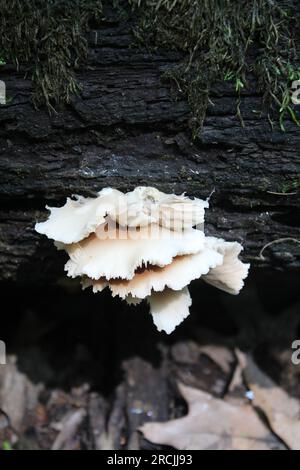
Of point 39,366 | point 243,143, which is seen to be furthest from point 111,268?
point 39,366

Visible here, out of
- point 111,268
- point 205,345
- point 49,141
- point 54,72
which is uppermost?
point 54,72

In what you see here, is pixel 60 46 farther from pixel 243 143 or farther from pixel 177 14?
pixel 243 143

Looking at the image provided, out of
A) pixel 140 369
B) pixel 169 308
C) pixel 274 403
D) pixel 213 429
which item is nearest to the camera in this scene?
pixel 169 308

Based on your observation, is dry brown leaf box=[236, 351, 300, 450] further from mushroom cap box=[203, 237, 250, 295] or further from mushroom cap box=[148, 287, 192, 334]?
mushroom cap box=[148, 287, 192, 334]

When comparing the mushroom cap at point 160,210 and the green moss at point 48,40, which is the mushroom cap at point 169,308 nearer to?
the mushroom cap at point 160,210

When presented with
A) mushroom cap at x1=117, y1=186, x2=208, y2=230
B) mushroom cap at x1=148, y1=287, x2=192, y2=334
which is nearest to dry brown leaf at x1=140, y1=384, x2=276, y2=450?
mushroom cap at x1=148, y1=287, x2=192, y2=334

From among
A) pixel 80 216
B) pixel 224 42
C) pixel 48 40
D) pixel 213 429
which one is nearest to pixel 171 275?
pixel 80 216

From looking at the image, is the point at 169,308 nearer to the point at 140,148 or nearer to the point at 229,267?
the point at 229,267
